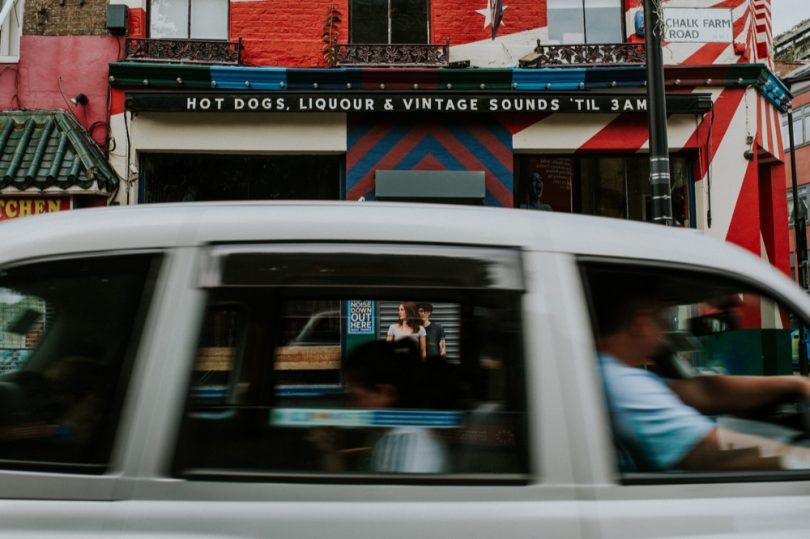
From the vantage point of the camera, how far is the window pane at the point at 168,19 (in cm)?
A: 1152

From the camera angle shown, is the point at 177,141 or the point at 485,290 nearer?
the point at 485,290

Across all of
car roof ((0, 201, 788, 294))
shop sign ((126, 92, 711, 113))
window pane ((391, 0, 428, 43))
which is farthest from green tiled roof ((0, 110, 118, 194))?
car roof ((0, 201, 788, 294))

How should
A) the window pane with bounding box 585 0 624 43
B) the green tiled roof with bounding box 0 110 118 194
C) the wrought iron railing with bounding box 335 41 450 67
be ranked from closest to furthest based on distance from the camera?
the green tiled roof with bounding box 0 110 118 194 < the wrought iron railing with bounding box 335 41 450 67 < the window pane with bounding box 585 0 624 43

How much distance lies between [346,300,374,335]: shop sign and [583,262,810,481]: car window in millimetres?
684

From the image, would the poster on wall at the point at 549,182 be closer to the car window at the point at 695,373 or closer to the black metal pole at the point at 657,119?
the black metal pole at the point at 657,119

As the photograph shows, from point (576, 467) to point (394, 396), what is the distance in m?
0.56

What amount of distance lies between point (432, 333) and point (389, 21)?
10275 millimetres

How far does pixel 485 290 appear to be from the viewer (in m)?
2.07

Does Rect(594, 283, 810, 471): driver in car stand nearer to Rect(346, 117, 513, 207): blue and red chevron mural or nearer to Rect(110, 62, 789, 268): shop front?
Rect(110, 62, 789, 268): shop front

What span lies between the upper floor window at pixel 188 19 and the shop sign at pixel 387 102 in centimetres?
127

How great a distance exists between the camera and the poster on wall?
38.7 ft

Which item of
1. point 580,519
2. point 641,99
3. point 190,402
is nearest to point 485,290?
point 580,519

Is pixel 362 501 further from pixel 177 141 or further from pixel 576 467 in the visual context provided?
pixel 177 141

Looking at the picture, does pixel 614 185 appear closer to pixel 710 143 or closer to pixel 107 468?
pixel 710 143
